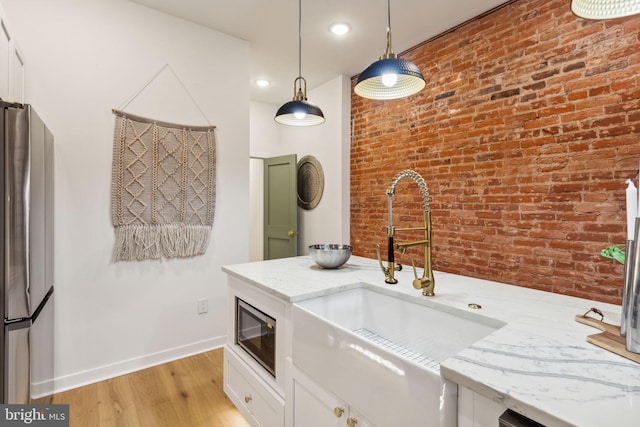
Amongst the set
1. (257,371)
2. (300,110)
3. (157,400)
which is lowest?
(157,400)

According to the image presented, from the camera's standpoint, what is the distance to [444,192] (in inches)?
114

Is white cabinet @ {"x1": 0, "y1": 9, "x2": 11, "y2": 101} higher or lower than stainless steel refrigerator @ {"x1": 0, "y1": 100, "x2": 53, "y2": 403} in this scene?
higher

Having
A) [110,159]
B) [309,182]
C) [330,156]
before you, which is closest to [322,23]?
[330,156]

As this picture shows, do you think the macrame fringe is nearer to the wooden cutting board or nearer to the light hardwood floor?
the light hardwood floor

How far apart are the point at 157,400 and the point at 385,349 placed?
→ 1.89 meters

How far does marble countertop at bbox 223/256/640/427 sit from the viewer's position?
611mm

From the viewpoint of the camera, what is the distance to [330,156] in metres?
3.87

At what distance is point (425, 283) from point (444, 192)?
5.93 ft

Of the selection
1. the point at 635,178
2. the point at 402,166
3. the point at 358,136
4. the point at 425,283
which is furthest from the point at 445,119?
the point at 425,283

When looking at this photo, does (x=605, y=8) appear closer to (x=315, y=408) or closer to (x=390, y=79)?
(x=390, y=79)

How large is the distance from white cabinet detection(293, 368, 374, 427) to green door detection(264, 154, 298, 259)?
111 inches

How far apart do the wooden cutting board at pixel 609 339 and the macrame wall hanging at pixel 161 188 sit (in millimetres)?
2540

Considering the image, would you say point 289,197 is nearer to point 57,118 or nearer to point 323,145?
point 323,145

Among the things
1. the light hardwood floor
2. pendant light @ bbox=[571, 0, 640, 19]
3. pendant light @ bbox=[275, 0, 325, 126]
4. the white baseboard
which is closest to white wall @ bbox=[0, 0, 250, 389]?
the white baseboard
